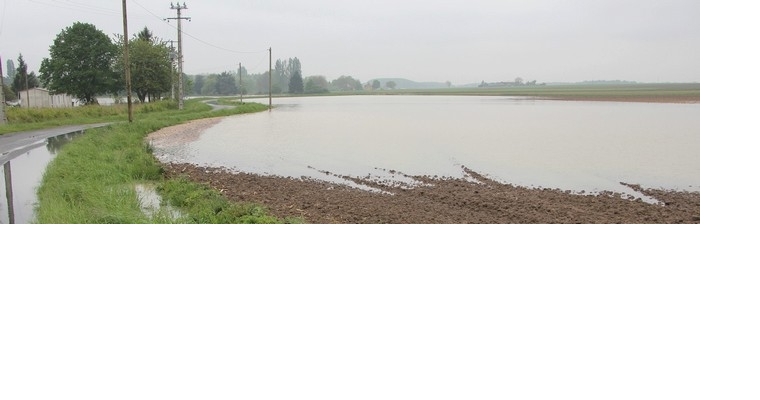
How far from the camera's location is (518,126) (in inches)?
577

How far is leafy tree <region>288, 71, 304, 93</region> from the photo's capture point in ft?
36.5

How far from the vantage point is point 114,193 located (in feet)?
23.2

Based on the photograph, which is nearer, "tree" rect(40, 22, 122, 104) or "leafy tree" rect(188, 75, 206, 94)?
"tree" rect(40, 22, 122, 104)

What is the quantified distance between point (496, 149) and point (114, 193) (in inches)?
268

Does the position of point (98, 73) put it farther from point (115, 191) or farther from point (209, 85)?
point (115, 191)

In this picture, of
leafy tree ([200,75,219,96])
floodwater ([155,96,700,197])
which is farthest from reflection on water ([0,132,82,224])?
leafy tree ([200,75,219,96])

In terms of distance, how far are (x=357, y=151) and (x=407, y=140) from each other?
77.9 inches

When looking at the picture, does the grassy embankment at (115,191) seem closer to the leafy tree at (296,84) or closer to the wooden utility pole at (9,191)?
the wooden utility pole at (9,191)

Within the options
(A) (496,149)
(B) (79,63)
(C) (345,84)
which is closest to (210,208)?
(C) (345,84)

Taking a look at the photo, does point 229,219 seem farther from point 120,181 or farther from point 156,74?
point 156,74

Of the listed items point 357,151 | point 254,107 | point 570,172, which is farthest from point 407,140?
point 254,107

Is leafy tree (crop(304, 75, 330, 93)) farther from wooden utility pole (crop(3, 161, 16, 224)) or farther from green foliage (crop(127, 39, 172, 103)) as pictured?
green foliage (crop(127, 39, 172, 103))

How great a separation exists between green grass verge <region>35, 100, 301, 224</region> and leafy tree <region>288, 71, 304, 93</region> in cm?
294

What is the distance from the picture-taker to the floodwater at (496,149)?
876 centimetres
